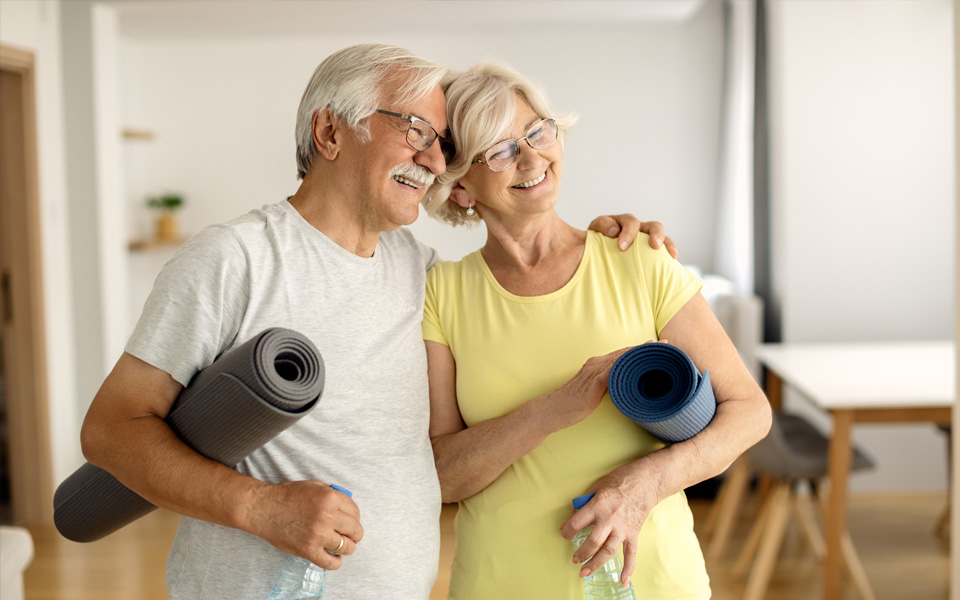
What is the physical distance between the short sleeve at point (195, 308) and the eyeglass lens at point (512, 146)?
0.44 meters

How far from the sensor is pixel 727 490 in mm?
3355

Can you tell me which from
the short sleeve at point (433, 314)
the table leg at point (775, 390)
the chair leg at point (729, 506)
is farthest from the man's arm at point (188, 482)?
the table leg at point (775, 390)

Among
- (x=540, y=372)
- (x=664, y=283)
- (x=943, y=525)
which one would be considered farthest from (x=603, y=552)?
(x=943, y=525)

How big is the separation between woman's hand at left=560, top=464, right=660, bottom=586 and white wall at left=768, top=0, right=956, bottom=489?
2.81 m

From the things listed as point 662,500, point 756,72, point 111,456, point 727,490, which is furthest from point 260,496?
point 756,72

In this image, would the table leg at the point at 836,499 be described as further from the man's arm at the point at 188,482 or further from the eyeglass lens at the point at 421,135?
the man's arm at the point at 188,482

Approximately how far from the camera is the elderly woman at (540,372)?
4.44 feet

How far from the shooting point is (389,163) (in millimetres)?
1305

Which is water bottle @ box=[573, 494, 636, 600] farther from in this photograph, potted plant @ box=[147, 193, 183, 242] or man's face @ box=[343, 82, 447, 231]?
potted plant @ box=[147, 193, 183, 242]

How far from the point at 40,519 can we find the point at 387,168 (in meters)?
2.89

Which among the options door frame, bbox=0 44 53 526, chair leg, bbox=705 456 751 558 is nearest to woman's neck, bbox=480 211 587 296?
chair leg, bbox=705 456 751 558

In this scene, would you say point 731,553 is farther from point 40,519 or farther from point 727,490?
point 40,519

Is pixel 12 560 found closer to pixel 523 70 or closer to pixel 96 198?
pixel 523 70

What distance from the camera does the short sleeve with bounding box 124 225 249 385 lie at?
1.14m
